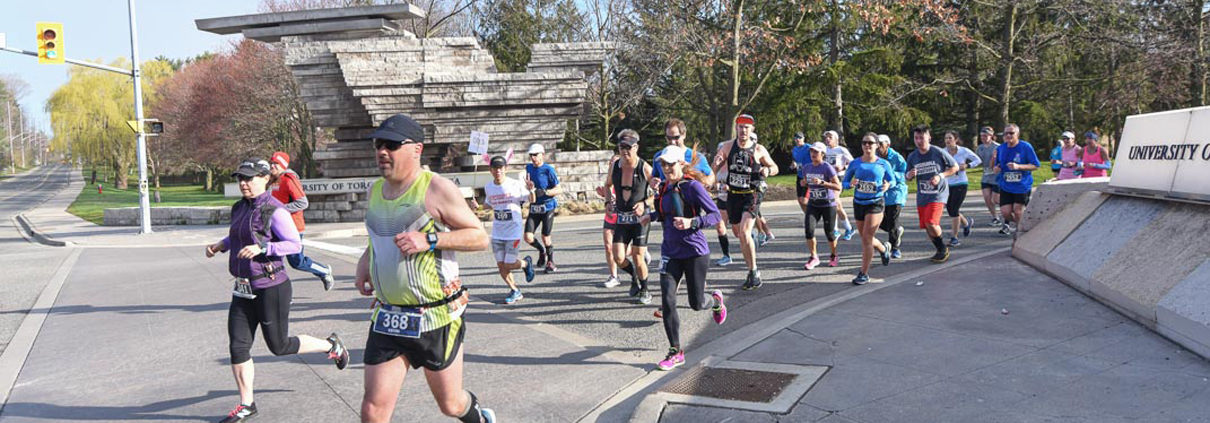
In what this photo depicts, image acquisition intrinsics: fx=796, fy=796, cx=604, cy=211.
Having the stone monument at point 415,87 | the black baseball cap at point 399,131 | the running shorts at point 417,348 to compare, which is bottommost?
the running shorts at point 417,348

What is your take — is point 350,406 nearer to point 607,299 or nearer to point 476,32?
point 607,299

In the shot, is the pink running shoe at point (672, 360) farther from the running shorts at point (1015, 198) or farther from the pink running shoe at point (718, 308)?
the running shorts at point (1015, 198)

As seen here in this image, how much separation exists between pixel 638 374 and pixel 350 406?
1.99 meters

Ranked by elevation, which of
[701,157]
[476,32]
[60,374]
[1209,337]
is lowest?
[60,374]

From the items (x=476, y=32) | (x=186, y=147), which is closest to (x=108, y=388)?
(x=476, y=32)

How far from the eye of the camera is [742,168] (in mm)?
8938

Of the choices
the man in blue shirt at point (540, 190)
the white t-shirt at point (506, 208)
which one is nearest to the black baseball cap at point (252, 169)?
the white t-shirt at point (506, 208)

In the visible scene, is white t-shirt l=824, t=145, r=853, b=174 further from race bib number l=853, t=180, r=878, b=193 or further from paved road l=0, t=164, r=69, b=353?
paved road l=0, t=164, r=69, b=353

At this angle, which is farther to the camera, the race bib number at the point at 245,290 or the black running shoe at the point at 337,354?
the black running shoe at the point at 337,354

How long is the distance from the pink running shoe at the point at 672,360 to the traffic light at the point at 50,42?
808 inches

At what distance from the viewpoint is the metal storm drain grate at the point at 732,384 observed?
16.4 feet

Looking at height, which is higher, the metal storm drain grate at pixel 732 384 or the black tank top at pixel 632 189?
the black tank top at pixel 632 189

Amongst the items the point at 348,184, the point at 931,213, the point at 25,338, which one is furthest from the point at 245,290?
the point at 348,184

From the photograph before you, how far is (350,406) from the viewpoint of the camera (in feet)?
17.2
